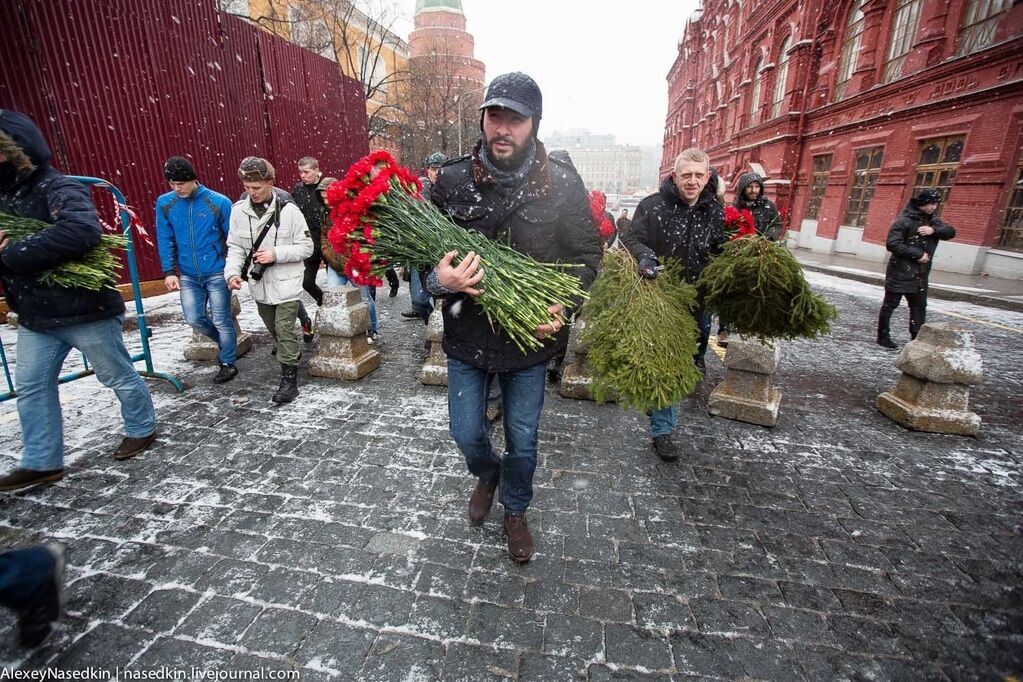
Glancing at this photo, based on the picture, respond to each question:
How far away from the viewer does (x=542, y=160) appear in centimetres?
228

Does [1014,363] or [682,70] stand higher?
[682,70]

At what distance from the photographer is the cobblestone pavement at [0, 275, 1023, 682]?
2.04m

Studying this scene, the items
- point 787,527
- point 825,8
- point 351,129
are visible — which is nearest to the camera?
point 787,527

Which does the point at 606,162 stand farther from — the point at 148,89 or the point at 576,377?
the point at 576,377

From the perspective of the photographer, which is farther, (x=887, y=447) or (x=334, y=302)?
(x=334, y=302)

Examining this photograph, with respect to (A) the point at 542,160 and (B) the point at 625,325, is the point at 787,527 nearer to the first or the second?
(B) the point at 625,325

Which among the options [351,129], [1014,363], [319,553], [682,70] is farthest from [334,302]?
[682,70]

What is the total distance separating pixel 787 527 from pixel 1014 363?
5.73 meters

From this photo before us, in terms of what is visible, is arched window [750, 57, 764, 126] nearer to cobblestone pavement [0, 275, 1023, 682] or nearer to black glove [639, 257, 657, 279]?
cobblestone pavement [0, 275, 1023, 682]

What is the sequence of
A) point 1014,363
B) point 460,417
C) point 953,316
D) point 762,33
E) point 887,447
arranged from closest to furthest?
point 460,417
point 887,447
point 1014,363
point 953,316
point 762,33

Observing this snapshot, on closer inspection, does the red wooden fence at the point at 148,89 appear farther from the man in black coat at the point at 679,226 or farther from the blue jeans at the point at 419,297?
the man in black coat at the point at 679,226

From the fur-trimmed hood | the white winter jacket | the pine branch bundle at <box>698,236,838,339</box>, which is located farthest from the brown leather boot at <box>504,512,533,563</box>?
the fur-trimmed hood

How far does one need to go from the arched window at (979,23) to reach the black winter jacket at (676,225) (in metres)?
14.3

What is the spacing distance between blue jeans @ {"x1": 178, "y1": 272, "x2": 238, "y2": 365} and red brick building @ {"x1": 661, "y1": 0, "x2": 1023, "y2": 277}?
16.1 m
